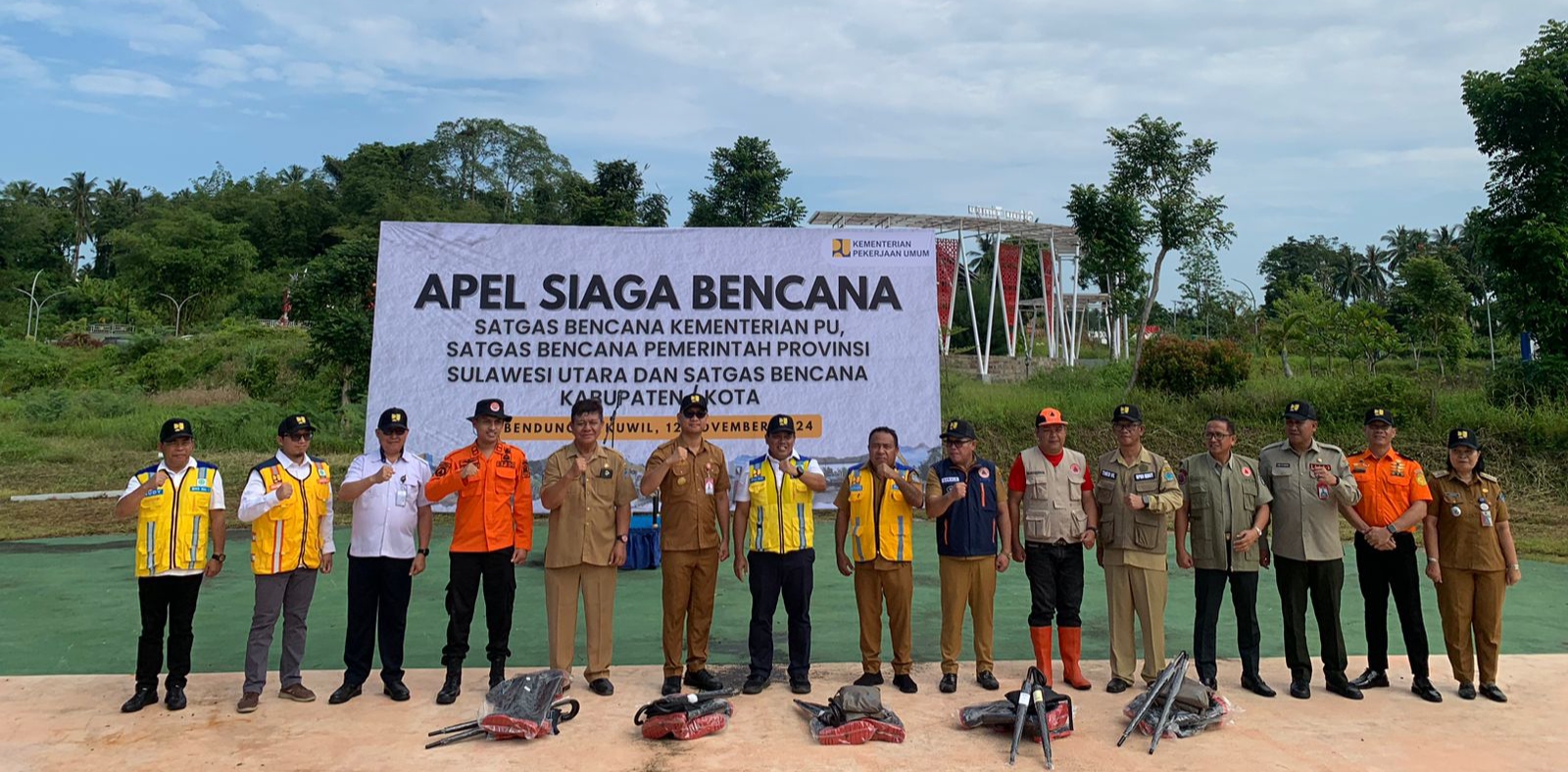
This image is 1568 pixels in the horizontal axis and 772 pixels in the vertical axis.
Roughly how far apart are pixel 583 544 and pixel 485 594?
54cm

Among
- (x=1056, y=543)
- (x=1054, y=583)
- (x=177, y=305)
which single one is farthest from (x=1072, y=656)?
(x=177, y=305)

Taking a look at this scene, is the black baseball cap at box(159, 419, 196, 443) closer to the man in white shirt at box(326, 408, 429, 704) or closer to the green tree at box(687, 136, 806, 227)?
the man in white shirt at box(326, 408, 429, 704)

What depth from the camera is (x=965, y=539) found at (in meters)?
4.42

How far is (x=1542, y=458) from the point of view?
11.7 meters

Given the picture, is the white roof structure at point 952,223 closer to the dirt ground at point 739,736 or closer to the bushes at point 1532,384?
the bushes at point 1532,384

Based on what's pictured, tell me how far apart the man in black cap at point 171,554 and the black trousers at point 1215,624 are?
455cm

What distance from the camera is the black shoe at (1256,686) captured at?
436 cm

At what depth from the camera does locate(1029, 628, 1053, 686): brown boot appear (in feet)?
14.5

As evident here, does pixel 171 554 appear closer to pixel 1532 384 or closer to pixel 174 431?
pixel 174 431

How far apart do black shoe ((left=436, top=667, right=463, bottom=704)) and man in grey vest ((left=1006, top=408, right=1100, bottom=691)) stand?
2707 mm

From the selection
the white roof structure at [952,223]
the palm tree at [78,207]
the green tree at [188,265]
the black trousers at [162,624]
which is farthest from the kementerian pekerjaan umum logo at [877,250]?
the palm tree at [78,207]

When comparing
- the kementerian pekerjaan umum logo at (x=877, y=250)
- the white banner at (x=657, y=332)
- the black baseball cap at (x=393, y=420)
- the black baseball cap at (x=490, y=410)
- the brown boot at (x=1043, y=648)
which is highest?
the kementerian pekerjaan umum logo at (x=877, y=250)

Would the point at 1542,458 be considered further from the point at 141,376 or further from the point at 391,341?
the point at 141,376

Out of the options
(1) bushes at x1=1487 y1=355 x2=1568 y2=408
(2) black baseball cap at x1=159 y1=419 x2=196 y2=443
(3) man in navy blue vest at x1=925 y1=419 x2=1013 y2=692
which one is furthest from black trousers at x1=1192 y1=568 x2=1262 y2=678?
(1) bushes at x1=1487 y1=355 x2=1568 y2=408
